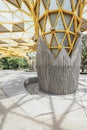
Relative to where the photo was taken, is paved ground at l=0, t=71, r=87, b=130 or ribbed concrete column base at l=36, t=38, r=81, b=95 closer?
paved ground at l=0, t=71, r=87, b=130

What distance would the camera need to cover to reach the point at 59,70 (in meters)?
10.4

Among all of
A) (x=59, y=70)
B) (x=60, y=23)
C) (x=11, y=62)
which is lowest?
(x=11, y=62)

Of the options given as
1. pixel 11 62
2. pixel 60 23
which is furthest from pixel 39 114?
pixel 11 62

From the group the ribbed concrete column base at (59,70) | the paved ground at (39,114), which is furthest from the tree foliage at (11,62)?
the paved ground at (39,114)

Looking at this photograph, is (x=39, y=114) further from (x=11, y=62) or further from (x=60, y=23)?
(x=11, y=62)

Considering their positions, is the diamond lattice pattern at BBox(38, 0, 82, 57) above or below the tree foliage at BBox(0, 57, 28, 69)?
above

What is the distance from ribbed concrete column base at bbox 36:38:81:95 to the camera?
10.4 m

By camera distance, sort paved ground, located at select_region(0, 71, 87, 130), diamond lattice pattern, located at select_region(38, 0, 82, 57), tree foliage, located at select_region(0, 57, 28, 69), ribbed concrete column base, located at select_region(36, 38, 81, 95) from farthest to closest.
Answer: tree foliage, located at select_region(0, 57, 28, 69) < diamond lattice pattern, located at select_region(38, 0, 82, 57) < ribbed concrete column base, located at select_region(36, 38, 81, 95) < paved ground, located at select_region(0, 71, 87, 130)

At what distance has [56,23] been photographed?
417 inches

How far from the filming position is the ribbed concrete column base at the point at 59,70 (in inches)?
408

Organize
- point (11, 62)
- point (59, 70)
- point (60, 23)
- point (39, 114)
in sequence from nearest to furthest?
point (39, 114), point (59, 70), point (60, 23), point (11, 62)

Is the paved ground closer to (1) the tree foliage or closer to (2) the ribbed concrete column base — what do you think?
(2) the ribbed concrete column base

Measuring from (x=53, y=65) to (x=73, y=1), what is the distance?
15.1ft

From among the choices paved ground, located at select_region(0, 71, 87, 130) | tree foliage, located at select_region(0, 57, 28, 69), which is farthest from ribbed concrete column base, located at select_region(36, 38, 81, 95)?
tree foliage, located at select_region(0, 57, 28, 69)
